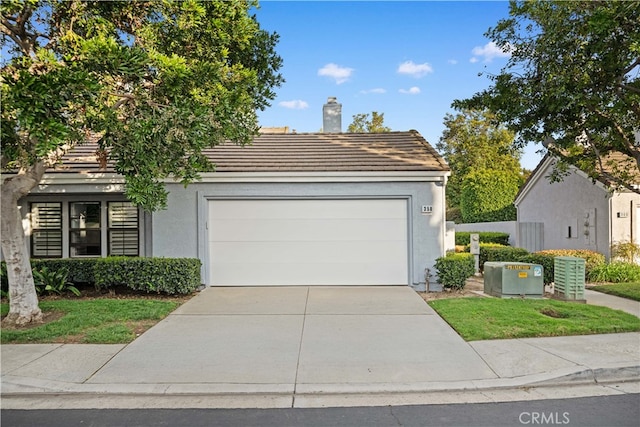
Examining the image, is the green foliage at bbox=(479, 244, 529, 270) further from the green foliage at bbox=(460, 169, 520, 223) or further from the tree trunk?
the tree trunk

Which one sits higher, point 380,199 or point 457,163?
point 457,163

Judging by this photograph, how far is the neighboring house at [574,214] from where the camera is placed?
13.0 metres

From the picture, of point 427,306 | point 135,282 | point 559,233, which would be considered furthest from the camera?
point 559,233

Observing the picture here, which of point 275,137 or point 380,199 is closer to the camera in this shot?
point 380,199

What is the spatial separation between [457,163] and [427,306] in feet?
95.3

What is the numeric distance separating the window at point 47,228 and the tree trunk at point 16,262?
3926 millimetres

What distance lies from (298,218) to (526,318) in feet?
18.3

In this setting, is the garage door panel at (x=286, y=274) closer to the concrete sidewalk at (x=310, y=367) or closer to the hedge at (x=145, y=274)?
the hedge at (x=145, y=274)

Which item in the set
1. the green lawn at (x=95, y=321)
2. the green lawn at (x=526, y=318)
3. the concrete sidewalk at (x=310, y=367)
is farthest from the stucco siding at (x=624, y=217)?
the green lawn at (x=95, y=321)

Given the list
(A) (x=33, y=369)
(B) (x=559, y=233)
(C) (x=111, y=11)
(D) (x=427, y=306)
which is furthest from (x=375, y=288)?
(B) (x=559, y=233)

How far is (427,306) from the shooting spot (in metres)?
8.45

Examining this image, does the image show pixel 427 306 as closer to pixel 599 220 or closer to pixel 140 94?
pixel 140 94

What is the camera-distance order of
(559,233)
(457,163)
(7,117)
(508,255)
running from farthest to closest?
(457,163) < (559,233) < (508,255) < (7,117)

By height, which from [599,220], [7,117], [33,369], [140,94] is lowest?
[33,369]
